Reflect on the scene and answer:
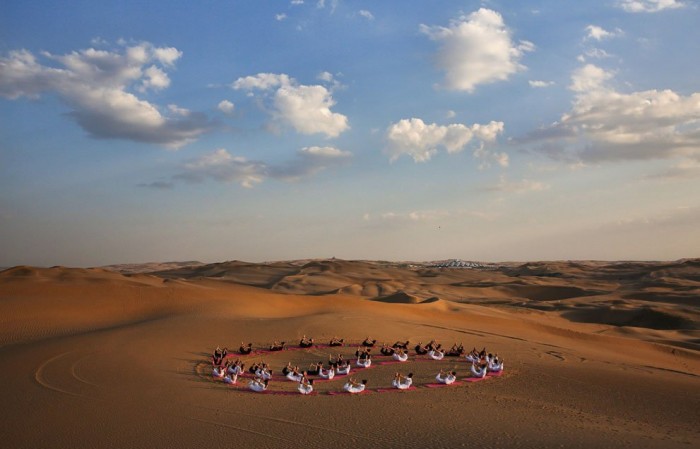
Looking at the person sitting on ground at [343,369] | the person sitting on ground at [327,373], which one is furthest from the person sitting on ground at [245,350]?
the person sitting on ground at [327,373]

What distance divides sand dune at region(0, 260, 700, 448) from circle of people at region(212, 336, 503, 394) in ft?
1.53

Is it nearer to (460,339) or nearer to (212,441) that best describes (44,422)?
(212,441)

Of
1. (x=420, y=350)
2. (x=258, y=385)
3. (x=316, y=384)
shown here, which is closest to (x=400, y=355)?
(x=420, y=350)

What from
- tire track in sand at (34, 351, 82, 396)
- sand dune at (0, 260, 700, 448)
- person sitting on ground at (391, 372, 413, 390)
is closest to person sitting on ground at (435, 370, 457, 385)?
sand dune at (0, 260, 700, 448)

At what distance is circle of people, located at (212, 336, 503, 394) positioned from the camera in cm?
1669

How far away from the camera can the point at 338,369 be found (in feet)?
62.3

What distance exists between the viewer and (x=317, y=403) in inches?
589

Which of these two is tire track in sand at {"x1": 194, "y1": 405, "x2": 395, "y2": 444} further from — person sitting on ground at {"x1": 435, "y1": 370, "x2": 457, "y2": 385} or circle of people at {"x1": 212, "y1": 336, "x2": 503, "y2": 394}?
person sitting on ground at {"x1": 435, "y1": 370, "x2": 457, "y2": 385}

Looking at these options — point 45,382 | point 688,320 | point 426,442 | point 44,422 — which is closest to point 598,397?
point 426,442

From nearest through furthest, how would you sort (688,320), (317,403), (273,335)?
1. (317,403)
2. (273,335)
3. (688,320)

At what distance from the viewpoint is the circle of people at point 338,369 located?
16688 millimetres

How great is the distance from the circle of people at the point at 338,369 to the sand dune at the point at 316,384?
47 centimetres

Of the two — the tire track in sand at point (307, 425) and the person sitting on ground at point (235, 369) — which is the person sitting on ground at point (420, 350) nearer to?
the person sitting on ground at point (235, 369)

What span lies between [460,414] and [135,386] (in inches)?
405
